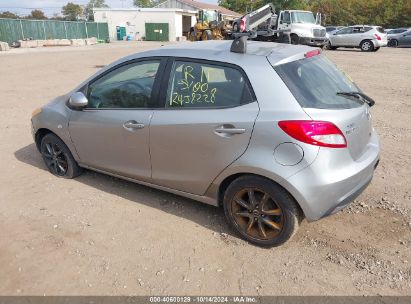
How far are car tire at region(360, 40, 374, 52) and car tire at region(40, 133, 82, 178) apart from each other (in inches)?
934

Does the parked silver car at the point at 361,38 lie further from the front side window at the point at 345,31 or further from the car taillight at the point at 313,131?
the car taillight at the point at 313,131

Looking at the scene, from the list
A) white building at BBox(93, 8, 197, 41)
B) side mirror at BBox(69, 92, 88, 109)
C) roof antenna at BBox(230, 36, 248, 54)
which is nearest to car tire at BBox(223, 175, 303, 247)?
roof antenna at BBox(230, 36, 248, 54)

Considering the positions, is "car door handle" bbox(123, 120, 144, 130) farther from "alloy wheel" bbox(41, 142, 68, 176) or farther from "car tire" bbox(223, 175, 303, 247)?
"alloy wheel" bbox(41, 142, 68, 176)

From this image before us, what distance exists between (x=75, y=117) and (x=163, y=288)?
2248 millimetres

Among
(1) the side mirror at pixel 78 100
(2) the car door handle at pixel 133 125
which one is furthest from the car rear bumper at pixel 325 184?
(1) the side mirror at pixel 78 100

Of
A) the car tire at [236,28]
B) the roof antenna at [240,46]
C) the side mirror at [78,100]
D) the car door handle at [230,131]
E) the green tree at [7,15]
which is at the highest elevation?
the green tree at [7,15]

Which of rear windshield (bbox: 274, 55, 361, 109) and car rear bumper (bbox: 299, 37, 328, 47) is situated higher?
rear windshield (bbox: 274, 55, 361, 109)

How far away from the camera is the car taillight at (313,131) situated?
2.71m

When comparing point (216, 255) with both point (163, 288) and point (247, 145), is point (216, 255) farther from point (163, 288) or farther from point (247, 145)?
point (247, 145)

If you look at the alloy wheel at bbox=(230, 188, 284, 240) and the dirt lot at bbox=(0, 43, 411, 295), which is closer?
the dirt lot at bbox=(0, 43, 411, 295)

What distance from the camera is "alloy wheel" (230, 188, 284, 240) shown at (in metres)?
3.02

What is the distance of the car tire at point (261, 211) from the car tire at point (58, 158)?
2.19m

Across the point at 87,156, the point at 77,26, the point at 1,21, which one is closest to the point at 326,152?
the point at 87,156

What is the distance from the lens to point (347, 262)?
2.97m
